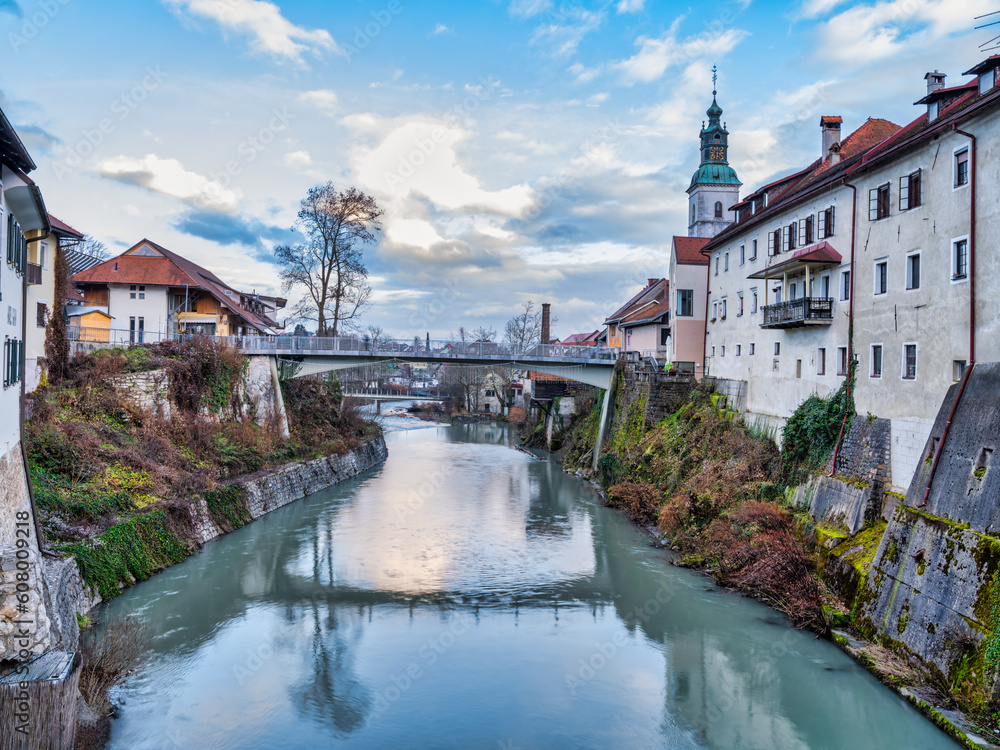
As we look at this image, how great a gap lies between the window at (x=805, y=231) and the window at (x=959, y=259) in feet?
23.1

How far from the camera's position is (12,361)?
1335 cm

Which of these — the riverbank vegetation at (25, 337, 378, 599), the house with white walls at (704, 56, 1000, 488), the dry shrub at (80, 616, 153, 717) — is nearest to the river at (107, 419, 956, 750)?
the dry shrub at (80, 616, 153, 717)

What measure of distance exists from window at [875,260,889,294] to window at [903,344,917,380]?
1.86 m

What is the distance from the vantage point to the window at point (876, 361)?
17.2m

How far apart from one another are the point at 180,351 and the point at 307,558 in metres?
12.5

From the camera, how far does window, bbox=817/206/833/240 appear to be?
66.5ft

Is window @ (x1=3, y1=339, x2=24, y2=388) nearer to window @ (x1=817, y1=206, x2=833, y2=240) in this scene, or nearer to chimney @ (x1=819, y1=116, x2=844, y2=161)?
window @ (x1=817, y1=206, x2=833, y2=240)

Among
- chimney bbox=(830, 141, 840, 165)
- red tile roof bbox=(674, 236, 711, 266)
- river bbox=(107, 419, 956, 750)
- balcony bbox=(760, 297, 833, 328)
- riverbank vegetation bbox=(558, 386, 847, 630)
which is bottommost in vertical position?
river bbox=(107, 419, 956, 750)

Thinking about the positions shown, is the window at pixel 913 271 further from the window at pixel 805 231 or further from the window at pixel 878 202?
the window at pixel 805 231

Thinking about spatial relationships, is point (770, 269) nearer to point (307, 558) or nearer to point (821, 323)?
point (821, 323)

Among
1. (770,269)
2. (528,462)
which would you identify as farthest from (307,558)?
(528,462)

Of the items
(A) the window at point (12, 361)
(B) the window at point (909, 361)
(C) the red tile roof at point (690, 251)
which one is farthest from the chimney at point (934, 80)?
(A) the window at point (12, 361)

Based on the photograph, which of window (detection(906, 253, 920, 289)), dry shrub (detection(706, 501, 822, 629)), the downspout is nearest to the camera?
the downspout

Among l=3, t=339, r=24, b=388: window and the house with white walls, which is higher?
the house with white walls
